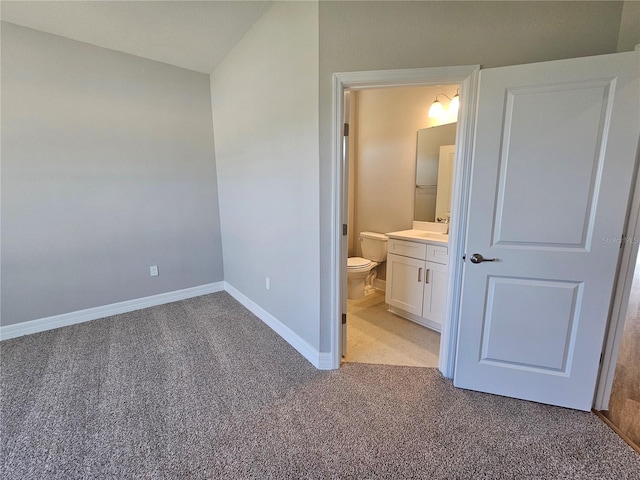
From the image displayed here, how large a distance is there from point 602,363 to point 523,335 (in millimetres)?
435

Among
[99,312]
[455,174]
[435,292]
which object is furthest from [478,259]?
[99,312]

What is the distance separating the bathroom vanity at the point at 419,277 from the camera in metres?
2.47

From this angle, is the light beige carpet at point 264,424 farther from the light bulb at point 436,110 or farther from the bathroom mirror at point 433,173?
the light bulb at point 436,110

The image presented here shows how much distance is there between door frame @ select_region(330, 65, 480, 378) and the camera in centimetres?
160

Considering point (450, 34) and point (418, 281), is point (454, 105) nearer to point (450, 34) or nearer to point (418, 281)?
point (450, 34)

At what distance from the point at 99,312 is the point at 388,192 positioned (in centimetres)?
346

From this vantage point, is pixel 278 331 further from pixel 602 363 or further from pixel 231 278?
pixel 602 363

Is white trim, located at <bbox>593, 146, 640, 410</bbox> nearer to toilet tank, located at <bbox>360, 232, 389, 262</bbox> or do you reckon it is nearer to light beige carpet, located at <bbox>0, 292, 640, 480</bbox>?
light beige carpet, located at <bbox>0, 292, 640, 480</bbox>

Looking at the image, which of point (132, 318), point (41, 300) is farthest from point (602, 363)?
point (41, 300)

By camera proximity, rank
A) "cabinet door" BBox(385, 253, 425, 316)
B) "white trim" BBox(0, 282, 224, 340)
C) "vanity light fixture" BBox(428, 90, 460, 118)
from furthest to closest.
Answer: "vanity light fixture" BBox(428, 90, 460, 118) < "cabinet door" BBox(385, 253, 425, 316) < "white trim" BBox(0, 282, 224, 340)

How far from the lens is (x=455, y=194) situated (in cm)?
171

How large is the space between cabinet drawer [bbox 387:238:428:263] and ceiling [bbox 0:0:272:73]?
89.3 inches

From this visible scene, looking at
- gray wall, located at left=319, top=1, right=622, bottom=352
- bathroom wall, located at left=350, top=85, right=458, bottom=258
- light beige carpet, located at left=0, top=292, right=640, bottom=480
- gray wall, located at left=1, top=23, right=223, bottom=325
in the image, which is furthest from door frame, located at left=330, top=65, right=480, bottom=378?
gray wall, located at left=1, top=23, right=223, bottom=325

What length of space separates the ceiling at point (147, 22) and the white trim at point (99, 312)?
8.35 feet
